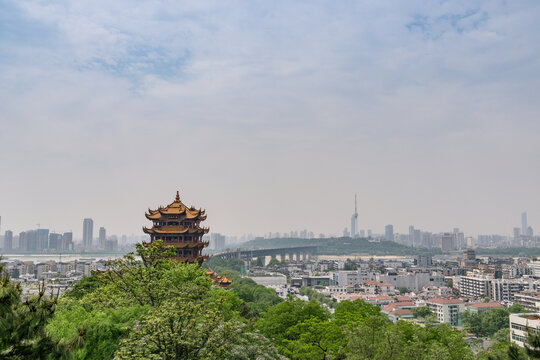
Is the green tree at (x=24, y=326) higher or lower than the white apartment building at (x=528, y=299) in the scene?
higher

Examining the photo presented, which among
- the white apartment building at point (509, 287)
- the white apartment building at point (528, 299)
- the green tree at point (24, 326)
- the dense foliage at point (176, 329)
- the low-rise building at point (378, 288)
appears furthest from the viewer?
the low-rise building at point (378, 288)

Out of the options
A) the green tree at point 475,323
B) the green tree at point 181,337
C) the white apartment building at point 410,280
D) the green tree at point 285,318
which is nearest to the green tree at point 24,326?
the green tree at point 181,337


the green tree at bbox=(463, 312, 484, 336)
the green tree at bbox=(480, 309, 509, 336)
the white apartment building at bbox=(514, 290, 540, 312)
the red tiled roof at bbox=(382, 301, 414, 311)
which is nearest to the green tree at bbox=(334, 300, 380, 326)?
the green tree at bbox=(463, 312, 484, 336)

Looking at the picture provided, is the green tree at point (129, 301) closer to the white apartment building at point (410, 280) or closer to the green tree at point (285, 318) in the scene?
the green tree at point (285, 318)

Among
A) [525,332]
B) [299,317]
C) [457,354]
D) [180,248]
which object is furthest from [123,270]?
[180,248]

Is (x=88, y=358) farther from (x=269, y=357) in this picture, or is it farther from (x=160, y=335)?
(x=269, y=357)

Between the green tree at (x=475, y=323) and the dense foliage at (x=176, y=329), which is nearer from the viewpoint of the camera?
the dense foliage at (x=176, y=329)

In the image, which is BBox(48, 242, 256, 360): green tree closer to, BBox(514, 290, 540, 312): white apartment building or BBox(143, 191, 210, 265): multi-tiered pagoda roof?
BBox(143, 191, 210, 265): multi-tiered pagoda roof
